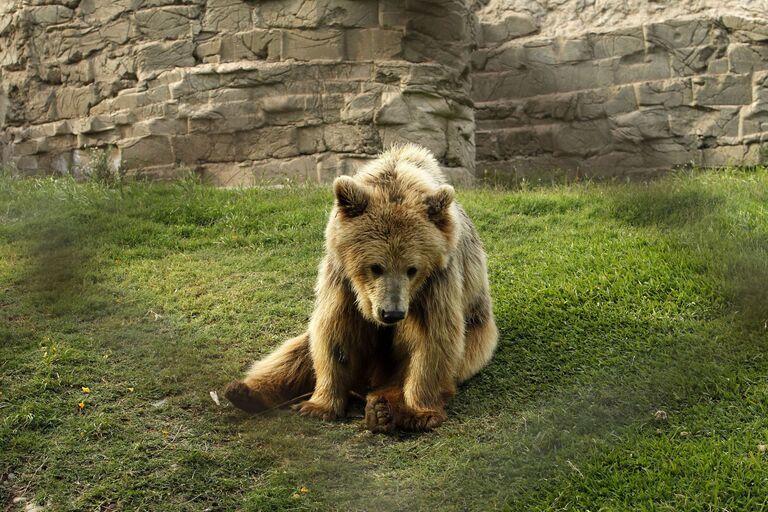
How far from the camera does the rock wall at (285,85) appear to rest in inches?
366

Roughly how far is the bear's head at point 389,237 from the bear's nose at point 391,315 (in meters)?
0.03

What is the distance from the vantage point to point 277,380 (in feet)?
14.7

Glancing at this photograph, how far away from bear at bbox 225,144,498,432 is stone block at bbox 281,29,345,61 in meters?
4.90

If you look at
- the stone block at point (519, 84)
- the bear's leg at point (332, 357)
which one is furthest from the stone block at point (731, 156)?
the bear's leg at point (332, 357)

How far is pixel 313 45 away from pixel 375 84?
2.63 ft

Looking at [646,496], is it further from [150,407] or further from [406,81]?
[406,81]

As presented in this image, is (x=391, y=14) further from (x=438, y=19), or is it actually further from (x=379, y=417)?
(x=379, y=417)

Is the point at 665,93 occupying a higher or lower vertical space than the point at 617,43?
lower

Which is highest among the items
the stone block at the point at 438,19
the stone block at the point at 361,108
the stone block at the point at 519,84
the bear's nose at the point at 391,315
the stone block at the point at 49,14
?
the stone block at the point at 49,14

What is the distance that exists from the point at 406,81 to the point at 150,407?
5.73 metres

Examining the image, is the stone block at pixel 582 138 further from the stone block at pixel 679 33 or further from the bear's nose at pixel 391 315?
the bear's nose at pixel 391 315

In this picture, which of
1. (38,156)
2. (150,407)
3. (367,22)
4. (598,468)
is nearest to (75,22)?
(38,156)

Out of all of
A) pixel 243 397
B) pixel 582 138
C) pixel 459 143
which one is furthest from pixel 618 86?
pixel 243 397

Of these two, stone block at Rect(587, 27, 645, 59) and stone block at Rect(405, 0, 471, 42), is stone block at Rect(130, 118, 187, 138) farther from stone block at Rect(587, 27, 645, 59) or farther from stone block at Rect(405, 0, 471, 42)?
stone block at Rect(587, 27, 645, 59)
